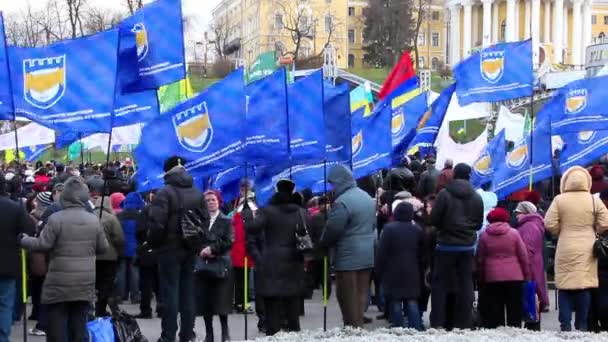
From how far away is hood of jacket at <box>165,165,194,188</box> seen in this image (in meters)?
9.23

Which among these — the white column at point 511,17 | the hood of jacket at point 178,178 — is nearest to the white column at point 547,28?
the white column at point 511,17

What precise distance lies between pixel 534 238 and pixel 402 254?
1427 millimetres

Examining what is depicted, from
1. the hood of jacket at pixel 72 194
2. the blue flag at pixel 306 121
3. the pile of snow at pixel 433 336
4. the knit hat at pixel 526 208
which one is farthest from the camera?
the blue flag at pixel 306 121

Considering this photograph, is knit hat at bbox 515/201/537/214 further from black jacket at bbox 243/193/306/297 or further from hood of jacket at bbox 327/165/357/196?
black jacket at bbox 243/193/306/297

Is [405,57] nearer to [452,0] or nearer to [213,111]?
[213,111]

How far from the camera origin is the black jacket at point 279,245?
959 centimetres

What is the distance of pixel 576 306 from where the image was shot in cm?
1009

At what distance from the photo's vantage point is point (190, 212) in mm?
9211

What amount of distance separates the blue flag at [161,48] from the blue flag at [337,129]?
6.04 ft

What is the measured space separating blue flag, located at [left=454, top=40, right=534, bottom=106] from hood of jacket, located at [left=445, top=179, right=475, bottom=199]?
17.8 ft

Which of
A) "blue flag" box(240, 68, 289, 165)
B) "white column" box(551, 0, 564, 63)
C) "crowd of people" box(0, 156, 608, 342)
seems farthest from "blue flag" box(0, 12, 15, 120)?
"white column" box(551, 0, 564, 63)

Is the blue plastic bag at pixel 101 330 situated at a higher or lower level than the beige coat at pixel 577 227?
lower

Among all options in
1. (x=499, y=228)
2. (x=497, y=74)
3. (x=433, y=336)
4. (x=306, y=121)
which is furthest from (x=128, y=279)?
(x=433, y=336)

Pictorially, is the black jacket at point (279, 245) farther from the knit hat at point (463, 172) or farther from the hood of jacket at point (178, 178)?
the knit hat at point (463, 172)
